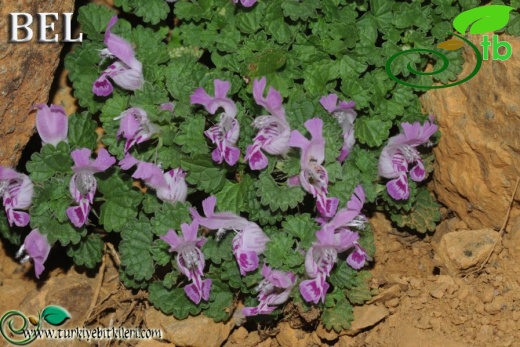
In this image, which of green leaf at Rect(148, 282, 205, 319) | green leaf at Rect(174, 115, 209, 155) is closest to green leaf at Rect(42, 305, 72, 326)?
green leaf at Rect(148, 282, 205, 319)

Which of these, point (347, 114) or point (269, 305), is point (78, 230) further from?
point (347, 114)

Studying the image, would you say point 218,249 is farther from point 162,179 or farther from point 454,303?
point 454,303

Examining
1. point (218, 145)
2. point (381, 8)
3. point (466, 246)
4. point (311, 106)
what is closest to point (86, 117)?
point (218, 145)

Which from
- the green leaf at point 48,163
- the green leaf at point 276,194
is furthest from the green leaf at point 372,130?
the green leaf at point 48,163

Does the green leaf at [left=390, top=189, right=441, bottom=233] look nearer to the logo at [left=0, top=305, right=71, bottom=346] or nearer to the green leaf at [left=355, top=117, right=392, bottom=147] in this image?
the green leaf at [left=355, top=117, right=392, bottom=147]

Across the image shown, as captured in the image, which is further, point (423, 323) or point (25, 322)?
point (25, 322)

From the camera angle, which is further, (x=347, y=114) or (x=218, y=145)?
(x=347, y=114)

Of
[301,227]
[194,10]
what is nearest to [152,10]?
[194,10]
